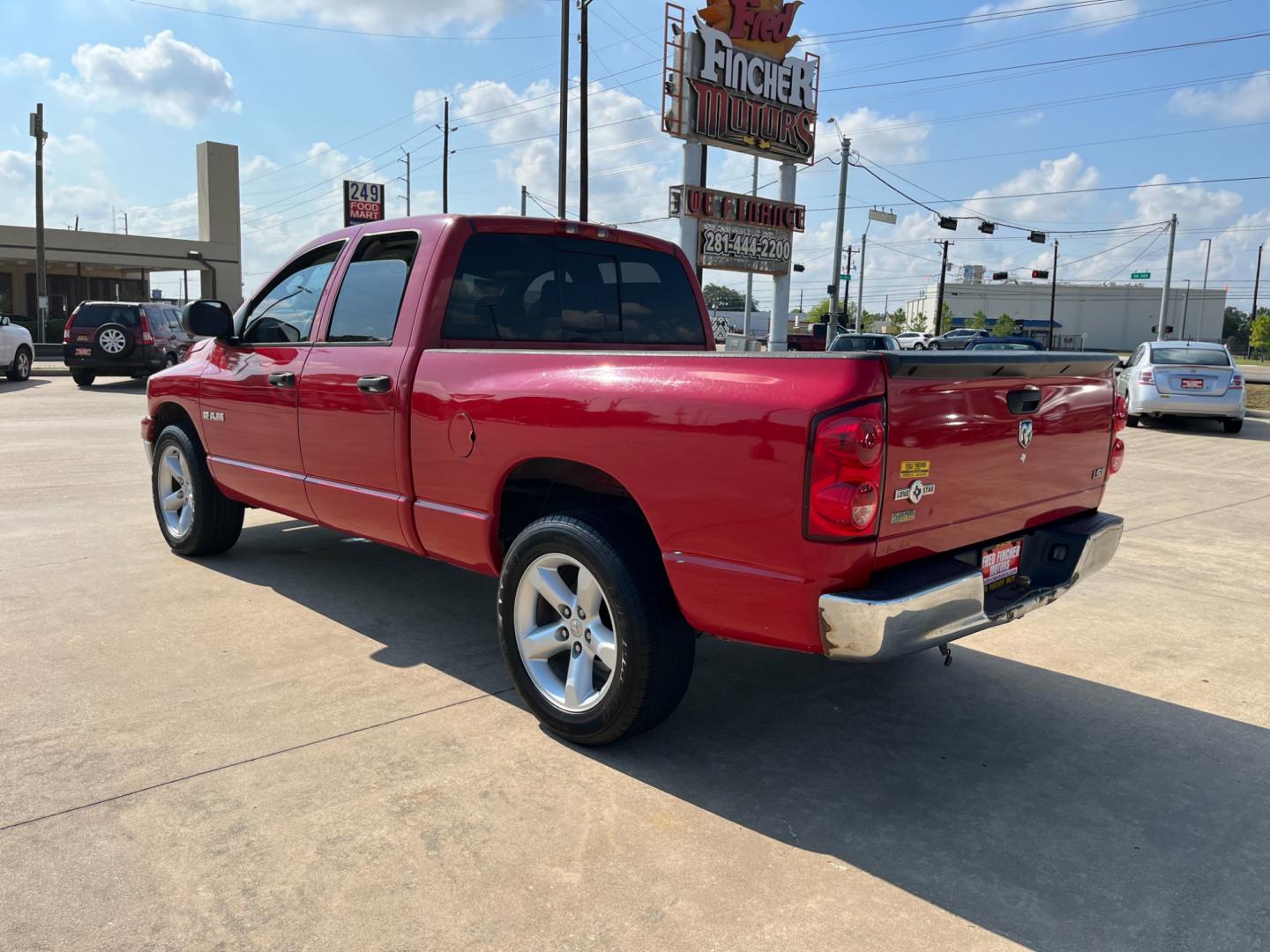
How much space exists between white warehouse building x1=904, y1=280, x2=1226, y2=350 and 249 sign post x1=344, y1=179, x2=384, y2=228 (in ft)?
302

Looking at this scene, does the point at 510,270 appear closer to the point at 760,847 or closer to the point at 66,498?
the point at 760,847

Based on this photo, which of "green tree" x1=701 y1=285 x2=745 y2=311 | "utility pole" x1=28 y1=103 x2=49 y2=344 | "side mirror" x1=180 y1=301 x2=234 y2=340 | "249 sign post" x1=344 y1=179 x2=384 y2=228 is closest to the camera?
"side mirror" x1=180 y1=301 x2=234 y2=340

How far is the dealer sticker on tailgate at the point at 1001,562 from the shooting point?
11.4ft

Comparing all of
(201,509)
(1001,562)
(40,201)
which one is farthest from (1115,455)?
(40,201)

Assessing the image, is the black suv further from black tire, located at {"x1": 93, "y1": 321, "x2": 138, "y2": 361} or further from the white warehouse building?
the white warehouse building

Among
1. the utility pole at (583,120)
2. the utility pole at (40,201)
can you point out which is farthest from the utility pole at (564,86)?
the utility pole at (40,201)

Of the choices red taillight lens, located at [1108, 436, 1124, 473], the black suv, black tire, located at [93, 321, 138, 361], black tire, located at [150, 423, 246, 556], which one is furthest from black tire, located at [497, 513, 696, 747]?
black tire, located at [93, 321, 138, 361]

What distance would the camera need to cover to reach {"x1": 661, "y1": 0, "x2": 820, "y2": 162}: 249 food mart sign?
70.6 ft

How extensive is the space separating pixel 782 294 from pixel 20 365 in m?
18.1

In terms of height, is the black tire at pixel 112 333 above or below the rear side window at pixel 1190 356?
below

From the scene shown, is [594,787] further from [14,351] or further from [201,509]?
[14,351]

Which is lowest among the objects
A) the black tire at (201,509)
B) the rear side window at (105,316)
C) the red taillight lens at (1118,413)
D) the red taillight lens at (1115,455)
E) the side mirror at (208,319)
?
the black tire at (201,509)

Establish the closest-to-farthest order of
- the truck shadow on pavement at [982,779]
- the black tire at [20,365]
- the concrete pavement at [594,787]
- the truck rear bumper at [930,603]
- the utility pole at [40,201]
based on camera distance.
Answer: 1. the concrete pavement at [594,787]
2. the truck shadow on pavement at [982,779]
3. the truck rear bumper at [930,603]
4. the black tire at [20,365]
5. the utility pole at [40,201]

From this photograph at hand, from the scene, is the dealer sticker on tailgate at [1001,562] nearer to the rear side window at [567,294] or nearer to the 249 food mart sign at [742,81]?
the rear side window at [567,294]
